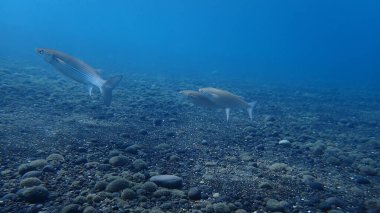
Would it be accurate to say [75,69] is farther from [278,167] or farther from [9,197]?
[278,167]

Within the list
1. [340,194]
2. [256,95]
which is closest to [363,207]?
[340,194]

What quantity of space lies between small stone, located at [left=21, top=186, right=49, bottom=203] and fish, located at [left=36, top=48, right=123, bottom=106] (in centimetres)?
384

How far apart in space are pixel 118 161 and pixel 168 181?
1.27 m

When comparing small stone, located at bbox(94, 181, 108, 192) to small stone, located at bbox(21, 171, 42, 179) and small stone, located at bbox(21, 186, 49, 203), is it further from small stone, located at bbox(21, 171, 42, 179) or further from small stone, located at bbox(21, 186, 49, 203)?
small stone, located at bbox(21, 171, 42, 179)

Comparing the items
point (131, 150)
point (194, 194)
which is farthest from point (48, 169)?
point (194, 194)

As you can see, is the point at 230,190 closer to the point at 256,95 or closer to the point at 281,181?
the point at 281,181

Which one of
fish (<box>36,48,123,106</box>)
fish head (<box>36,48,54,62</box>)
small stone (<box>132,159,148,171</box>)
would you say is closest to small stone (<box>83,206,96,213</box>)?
small stone (<box>132,159,148,171</box>)

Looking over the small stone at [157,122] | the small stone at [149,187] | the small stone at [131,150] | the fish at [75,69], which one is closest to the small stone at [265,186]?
the small stone at [149,187]

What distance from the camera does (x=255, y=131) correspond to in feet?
30.2

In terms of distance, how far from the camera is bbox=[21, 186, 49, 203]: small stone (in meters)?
4.07

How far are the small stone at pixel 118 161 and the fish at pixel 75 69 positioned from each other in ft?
8.56

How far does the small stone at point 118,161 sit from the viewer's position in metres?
5.59

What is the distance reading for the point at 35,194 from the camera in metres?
4.10

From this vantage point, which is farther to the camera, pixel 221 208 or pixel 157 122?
pixel 157 122
